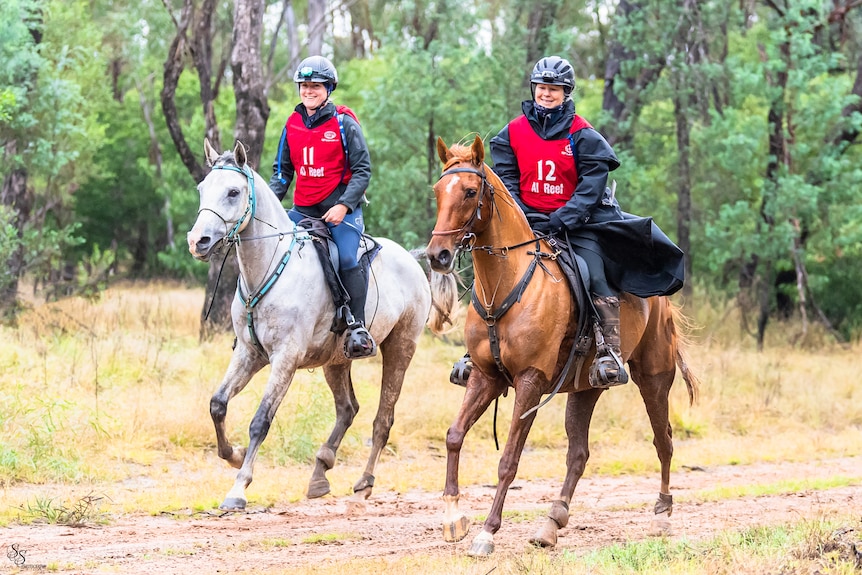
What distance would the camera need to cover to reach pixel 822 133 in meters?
20.7

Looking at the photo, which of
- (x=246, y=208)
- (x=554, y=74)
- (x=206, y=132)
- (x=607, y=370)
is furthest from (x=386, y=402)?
(x=206, y=132)

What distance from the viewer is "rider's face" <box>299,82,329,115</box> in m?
9.34

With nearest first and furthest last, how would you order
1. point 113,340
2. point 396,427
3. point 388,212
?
point 396,427 → point 113,340 → point 388,212

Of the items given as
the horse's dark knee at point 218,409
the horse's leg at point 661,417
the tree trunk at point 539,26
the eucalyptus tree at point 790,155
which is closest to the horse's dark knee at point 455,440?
the horse's dark knee at point 218,409

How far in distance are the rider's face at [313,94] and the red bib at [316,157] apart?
0.18 meters

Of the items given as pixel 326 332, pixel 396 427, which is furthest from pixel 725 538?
pixel 396 427

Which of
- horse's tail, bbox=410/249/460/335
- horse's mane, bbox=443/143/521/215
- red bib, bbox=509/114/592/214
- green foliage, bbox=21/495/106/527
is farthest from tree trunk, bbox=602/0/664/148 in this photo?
green foliage, bbox=21/495/106/527

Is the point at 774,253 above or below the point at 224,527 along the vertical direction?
above

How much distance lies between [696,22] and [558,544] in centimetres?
1377

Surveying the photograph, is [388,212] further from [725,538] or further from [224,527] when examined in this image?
[725,538]

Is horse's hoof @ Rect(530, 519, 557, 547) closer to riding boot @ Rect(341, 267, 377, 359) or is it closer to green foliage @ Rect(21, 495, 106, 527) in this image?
riding boot @ Rect(341, 267, 377, 359)

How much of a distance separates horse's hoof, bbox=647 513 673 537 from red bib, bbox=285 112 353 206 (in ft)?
12.9

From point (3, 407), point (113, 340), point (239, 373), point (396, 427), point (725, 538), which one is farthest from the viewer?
point (113, 340)

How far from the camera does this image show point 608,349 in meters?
7.77
